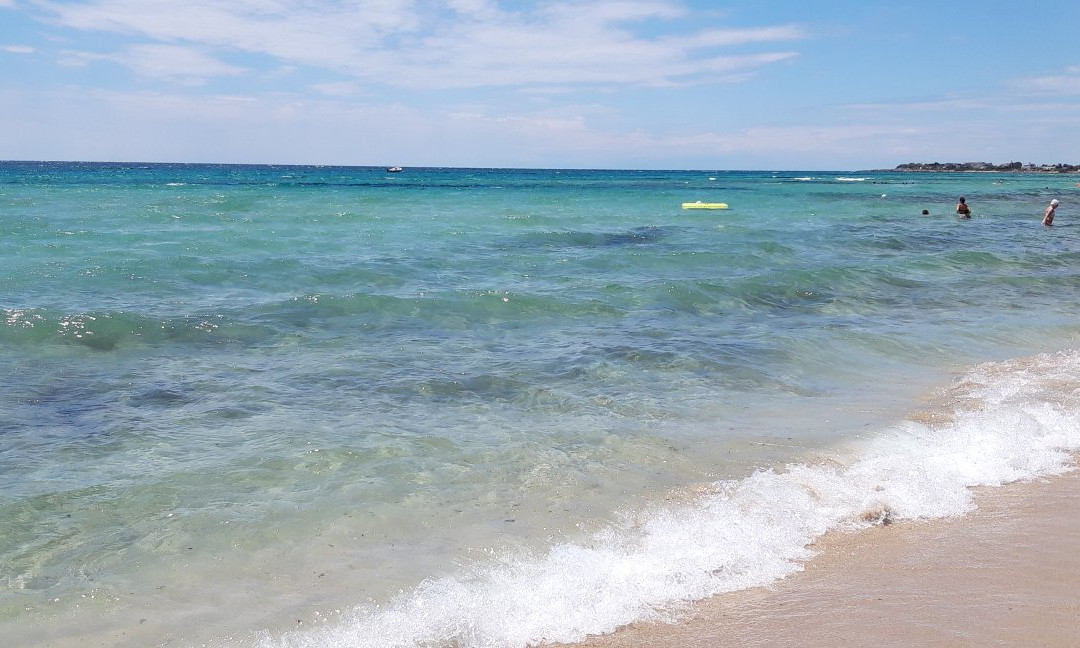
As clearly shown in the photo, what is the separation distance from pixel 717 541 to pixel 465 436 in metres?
2.56

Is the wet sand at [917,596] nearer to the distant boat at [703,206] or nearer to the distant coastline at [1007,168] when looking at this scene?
the distant boat at [703,206]

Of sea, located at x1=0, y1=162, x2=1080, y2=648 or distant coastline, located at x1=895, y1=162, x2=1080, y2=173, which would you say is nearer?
sea, located at x1=0, y1=162, x2=1080, y2=648

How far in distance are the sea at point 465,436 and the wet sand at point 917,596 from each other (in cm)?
18

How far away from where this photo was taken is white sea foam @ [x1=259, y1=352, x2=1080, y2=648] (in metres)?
3.89

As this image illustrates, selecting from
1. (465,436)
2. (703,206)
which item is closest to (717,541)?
(465,436)

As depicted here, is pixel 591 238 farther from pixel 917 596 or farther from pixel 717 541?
pixel 917 596

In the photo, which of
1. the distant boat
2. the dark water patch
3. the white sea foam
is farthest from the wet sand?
the distant boat

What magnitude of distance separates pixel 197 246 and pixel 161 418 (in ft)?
40.8

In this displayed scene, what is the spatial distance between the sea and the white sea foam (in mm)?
21

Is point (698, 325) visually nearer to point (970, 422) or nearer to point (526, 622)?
point (970, 422)

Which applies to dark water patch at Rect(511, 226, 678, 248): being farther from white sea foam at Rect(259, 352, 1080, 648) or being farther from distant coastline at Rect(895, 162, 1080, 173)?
distant coastline at Rect(895, 162, 1080, 173)

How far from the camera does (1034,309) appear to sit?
1303 cm

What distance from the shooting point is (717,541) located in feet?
15.4

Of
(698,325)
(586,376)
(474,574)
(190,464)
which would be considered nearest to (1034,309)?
(698,325)
